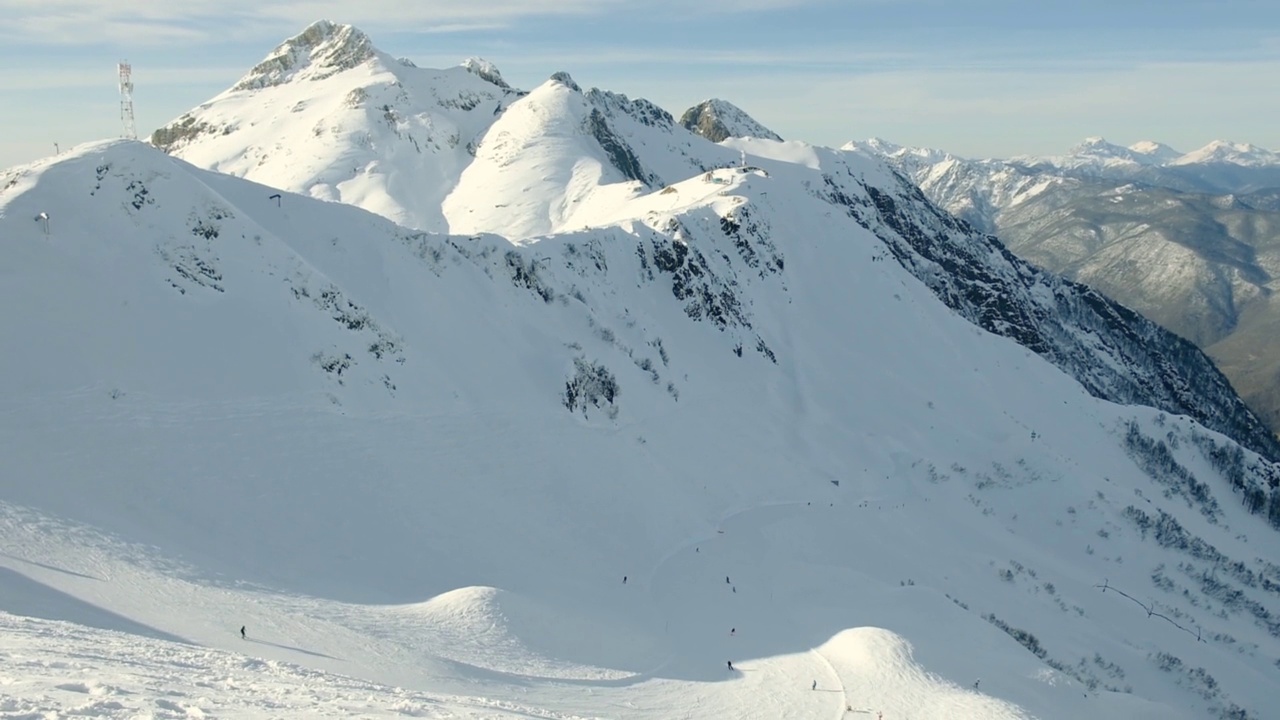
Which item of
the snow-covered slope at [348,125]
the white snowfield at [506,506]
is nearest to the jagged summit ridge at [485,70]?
the snow-covered slope at [348,125]

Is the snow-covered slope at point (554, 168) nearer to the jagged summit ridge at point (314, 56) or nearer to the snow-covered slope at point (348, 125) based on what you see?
→ the snow-covered slope at point (348, 125)

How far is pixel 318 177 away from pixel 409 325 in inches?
2338

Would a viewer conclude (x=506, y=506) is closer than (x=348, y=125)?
Yes

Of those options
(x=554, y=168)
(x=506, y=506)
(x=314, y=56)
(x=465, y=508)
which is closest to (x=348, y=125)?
(x=554, y=168)

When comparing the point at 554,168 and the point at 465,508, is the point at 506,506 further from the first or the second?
the point at 554,168

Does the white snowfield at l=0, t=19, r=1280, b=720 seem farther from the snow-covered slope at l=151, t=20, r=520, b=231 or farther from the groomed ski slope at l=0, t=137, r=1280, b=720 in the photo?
the snow-covered slope at l=151, t=20, r=520, b=231

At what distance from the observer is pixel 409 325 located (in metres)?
49.0

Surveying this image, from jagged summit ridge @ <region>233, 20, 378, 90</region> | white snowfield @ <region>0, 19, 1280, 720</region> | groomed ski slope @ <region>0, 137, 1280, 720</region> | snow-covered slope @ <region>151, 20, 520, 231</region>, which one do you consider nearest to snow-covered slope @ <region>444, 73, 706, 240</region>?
snow-covered slope @ <region>151, 20, 520, 231</region>

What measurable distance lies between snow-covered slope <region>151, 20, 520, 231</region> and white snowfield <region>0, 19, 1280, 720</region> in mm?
39385

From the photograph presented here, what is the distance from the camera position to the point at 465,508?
3897 centimetres

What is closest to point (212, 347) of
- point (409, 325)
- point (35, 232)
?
point (35, 232)

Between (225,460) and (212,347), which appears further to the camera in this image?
(212,347)

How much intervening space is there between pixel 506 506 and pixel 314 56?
416 feet

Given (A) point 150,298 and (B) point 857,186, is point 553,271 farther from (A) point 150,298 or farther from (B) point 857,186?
(B) point 857,186
